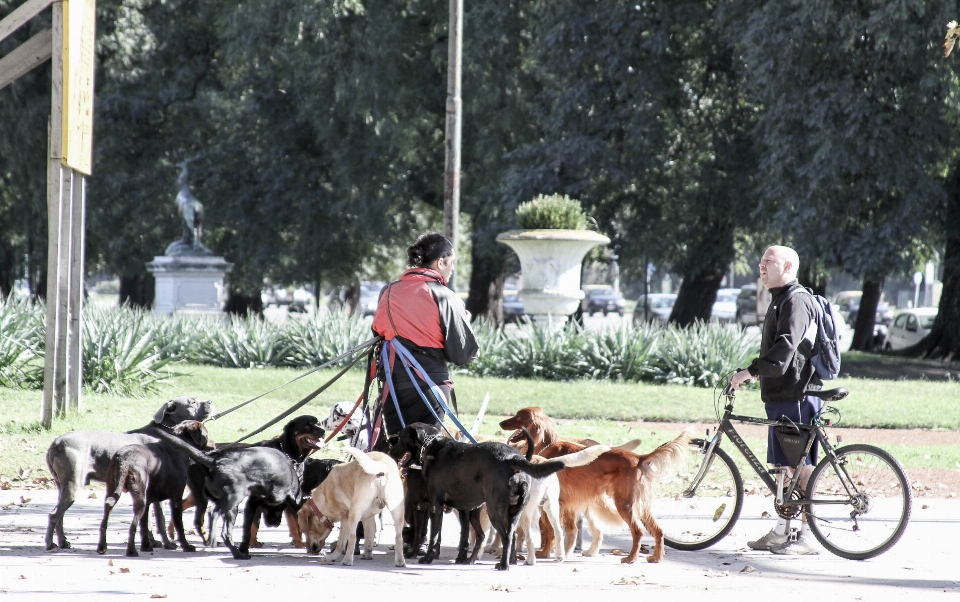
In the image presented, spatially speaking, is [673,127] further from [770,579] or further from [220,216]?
[770,579]

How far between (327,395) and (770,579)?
29.8ft

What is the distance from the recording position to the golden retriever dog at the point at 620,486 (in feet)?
19.8

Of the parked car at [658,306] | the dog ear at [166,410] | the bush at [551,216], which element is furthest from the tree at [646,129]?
the parked car at [658,306]

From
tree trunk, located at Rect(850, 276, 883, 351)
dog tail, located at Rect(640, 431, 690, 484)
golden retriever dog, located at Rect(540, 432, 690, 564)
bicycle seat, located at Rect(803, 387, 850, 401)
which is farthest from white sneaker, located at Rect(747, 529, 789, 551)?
tree trunk, located at Rect(850, 276, 883, 351)

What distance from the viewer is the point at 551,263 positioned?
51.9 feet

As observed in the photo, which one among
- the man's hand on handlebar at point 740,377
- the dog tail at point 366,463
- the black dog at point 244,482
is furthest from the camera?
the man's hand on handlebar at point 740,377

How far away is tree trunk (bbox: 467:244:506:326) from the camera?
26.4 meters

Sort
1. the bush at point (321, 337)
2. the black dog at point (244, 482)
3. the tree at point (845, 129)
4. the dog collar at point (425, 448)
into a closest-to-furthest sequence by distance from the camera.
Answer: the black dog at point (244, 482), the dog collar at point (425, 448), the bush at point (321, 337), the tree at point (845, 129)

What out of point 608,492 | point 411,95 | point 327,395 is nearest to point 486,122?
point 411,95

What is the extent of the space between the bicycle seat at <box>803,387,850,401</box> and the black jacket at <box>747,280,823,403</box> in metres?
0.05

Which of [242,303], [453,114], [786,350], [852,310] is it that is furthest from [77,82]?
[852,310]

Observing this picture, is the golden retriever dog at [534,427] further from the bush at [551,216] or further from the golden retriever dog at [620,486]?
the bush at [551,216]

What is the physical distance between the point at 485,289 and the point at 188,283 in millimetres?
7865

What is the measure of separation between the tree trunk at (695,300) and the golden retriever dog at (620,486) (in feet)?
64.7
